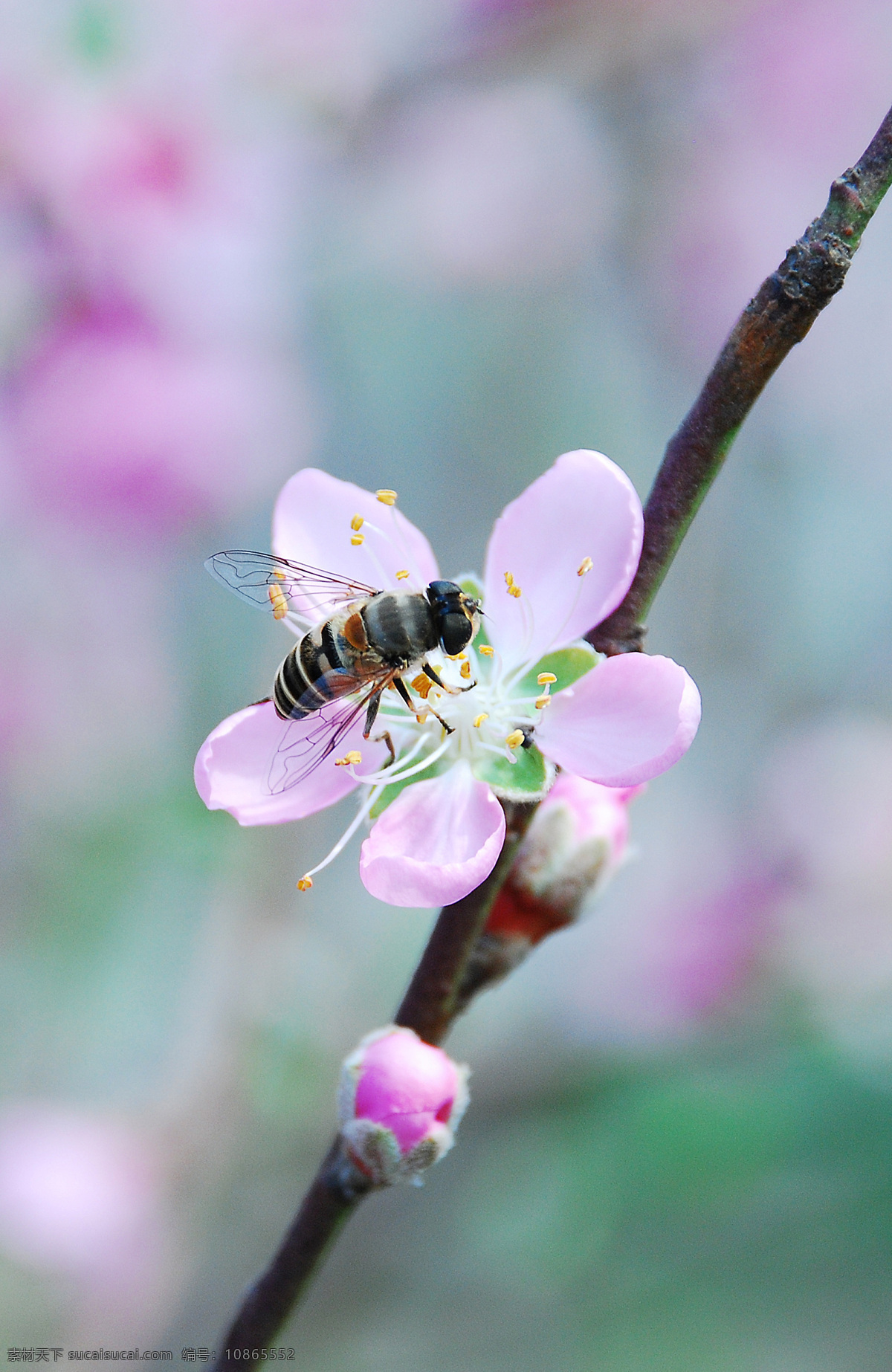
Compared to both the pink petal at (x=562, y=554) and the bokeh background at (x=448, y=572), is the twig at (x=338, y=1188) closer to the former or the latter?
the pink petal at (x=562, y=554)

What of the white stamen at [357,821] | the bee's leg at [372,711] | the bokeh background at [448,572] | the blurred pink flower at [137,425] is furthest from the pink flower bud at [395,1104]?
the blurred pink flower at [137,425]

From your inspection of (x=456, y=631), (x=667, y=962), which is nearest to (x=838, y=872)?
(x=667, y=962)

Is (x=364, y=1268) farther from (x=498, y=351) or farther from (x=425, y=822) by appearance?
(x=498, y=351)

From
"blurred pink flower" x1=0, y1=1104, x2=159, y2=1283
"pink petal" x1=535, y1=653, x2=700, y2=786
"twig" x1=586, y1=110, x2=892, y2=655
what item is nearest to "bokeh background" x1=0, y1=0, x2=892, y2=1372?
"blurred pink flower" x1=0, y1=1104, x2=159, y2=1283

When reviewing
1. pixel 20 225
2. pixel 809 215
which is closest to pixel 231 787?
pixel 20 225

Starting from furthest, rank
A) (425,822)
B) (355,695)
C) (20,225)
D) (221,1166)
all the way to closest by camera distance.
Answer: (20,225), (221,1166), (355,695), (425,822)

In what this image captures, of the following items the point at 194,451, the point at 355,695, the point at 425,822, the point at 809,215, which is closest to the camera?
the point at 425,822

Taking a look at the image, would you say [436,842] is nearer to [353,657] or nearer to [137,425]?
[353,657]
